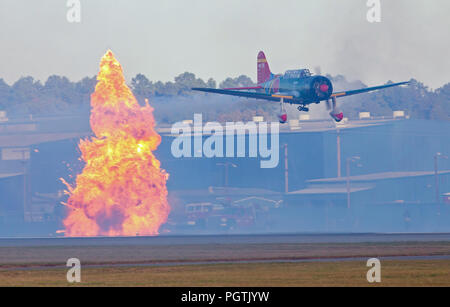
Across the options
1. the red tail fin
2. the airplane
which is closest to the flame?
the red tail fin

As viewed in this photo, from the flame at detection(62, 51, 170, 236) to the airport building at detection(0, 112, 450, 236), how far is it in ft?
144

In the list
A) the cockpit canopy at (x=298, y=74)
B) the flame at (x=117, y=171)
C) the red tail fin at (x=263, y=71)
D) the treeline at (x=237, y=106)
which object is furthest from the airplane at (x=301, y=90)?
the treeline at (x=237, y=106)

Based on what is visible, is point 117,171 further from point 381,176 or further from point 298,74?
point 381,176

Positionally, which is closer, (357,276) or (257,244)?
(357,276)

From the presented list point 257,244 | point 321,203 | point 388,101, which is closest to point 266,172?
point 321,203

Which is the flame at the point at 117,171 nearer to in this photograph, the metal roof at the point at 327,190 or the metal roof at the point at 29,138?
the metal roof at the point at 327,190

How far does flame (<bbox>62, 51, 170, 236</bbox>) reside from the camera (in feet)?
309

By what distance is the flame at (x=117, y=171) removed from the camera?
94.1 metres

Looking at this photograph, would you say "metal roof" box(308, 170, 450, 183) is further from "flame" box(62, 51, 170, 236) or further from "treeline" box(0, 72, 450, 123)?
"flame" box(62, 51, 170, 236)

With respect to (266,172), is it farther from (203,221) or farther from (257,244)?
(257,244)

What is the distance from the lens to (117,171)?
94688mm

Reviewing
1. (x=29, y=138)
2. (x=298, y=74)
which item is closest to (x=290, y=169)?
(x=29, y=138)

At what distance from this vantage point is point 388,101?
648 feet
